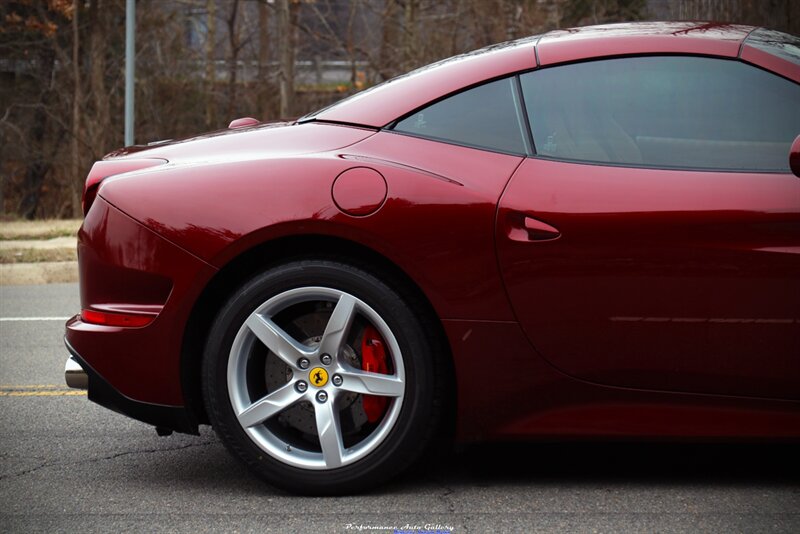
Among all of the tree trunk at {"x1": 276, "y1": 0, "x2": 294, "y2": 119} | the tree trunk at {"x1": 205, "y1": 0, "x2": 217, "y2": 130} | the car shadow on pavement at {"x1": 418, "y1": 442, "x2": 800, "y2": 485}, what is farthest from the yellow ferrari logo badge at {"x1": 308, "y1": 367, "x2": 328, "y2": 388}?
the tree trunk at {"x1": 205, "y1": 0, "x2": 217, "y2": 130}

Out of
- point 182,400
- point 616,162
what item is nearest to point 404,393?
point 182,400

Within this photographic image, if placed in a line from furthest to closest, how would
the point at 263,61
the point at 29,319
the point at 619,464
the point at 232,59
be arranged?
the point at 232,59
the point at 263,61
the point at 29,319
the point at 619,464

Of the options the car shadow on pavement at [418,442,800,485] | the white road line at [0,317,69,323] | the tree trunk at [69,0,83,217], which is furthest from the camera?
the tree trunk at [69,0,83,217]

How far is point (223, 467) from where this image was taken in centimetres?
398

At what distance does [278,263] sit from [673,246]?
125 centimetres

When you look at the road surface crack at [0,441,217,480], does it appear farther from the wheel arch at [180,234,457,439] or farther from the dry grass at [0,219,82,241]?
the dry grass at [0,219,82,241]

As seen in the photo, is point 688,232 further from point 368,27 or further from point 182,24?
point 182,24

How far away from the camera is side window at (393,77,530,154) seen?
3.55 meters

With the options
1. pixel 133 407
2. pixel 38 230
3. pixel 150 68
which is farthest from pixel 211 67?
pixel 133 407

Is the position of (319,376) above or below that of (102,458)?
above

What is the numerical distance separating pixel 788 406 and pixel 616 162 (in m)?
0.92

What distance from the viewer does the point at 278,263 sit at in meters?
3.58

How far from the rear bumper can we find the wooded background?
18.9 m

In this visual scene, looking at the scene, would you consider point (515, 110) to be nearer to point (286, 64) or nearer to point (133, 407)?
point (133, 407)
